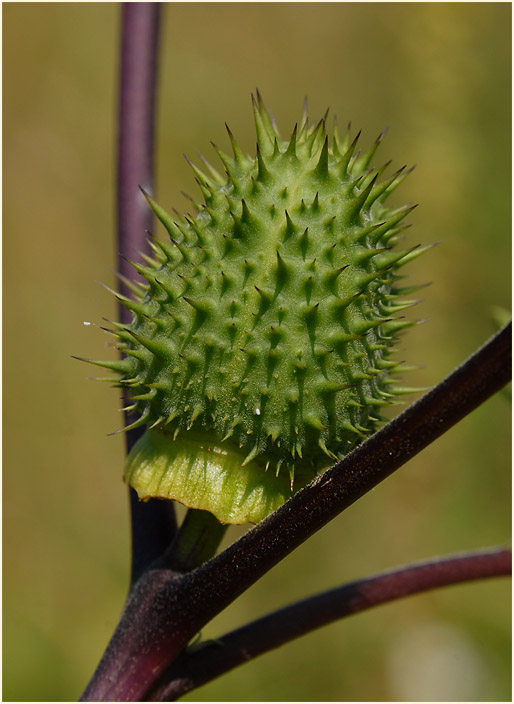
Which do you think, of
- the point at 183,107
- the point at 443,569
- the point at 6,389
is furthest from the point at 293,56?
the point at 443,569

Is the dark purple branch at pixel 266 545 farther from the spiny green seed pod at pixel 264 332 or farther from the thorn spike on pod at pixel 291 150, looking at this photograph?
the thorn spike on pod at pixel 291 150

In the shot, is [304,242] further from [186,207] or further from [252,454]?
[186,207]

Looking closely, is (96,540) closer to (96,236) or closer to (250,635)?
(96,236)

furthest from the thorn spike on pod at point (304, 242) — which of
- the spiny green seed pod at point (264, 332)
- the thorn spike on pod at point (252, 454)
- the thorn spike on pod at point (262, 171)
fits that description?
the thorn spike on pod at point (252, 454)

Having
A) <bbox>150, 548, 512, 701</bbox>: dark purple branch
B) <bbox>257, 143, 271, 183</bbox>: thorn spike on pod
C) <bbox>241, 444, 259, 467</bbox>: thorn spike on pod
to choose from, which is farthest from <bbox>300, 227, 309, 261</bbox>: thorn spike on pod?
<bbox>150, 548, 512, 701</bbox>: dark purple branch

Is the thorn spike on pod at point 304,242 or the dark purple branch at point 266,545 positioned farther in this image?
the thorn spike on pod at point 304,242
